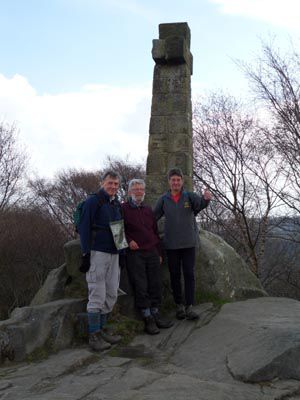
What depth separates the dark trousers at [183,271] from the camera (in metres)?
5.38

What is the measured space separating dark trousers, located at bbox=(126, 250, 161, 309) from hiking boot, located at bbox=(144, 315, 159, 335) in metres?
0.15

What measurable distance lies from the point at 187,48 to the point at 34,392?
218 inches

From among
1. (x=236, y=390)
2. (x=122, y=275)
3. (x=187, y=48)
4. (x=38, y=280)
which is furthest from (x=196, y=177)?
(x=236, y=390)

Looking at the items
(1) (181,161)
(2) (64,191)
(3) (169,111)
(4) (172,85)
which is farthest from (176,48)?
(2) (64,191)

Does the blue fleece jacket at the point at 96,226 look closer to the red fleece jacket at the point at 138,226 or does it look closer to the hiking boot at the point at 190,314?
the red fleece jacket at the point at 138,226

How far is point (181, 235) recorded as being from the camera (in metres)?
5.39

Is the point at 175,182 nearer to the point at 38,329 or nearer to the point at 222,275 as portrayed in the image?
the point at 222,275

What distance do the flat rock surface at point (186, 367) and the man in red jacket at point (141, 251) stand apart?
30cm

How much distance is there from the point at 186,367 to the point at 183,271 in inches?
57.1

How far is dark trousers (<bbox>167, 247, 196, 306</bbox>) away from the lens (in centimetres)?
538

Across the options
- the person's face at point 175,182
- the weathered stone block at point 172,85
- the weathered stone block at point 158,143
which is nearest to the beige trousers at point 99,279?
the person's face at point 175,182

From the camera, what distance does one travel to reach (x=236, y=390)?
3.45 meters

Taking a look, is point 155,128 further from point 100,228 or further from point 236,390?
point 236,390

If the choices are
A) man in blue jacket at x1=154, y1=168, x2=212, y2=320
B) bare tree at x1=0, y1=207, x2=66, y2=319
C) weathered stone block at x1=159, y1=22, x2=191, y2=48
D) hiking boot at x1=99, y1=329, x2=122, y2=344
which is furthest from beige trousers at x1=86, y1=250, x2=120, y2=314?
bare tree at x1=0, y1=207, x2=66, y2=319
